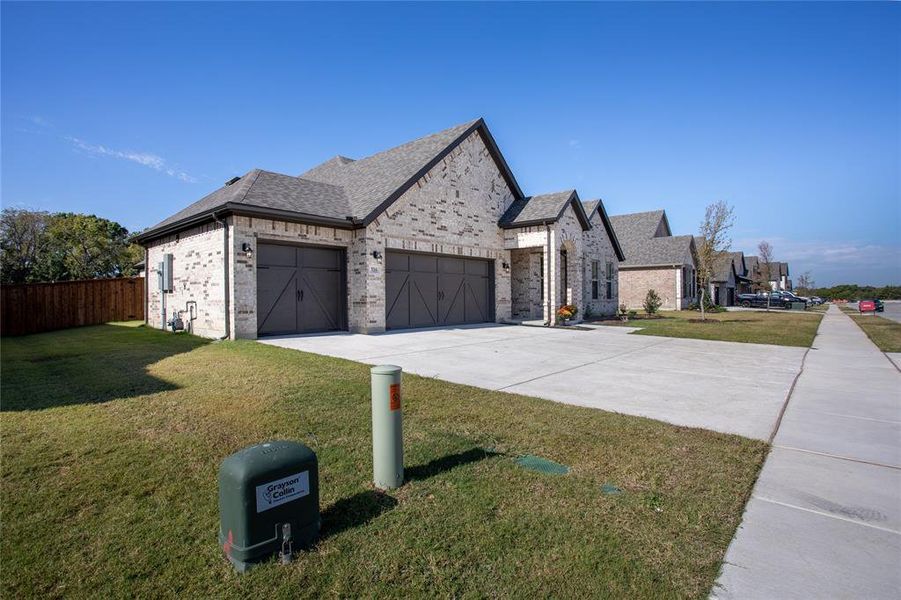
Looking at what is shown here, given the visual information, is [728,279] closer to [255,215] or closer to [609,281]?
[609,281]

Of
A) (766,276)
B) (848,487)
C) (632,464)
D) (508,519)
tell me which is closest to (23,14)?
(508,519)

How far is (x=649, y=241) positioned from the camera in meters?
36.3

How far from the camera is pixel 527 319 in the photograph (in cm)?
1956

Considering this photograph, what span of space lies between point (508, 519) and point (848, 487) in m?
2.88

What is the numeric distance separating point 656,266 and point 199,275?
31.7 m

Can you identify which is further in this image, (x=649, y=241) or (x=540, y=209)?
(x=649, y=241)

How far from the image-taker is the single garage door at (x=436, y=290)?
50.5 feet

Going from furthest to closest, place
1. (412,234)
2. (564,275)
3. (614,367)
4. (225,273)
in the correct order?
(564,275) < (412,234) < (225,273) < (614,367)

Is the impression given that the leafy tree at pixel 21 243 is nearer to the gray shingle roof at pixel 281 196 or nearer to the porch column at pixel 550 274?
the gray shingle roof at pixel 281 196

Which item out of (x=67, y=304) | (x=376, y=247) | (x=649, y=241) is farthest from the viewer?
(x=649, y=241)

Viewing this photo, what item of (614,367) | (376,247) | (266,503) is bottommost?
(614,367)

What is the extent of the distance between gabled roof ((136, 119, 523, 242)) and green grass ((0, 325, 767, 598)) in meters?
7.62

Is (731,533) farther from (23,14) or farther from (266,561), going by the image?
(23,14)

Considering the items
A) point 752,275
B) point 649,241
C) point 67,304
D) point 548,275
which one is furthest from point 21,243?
point 752,275
